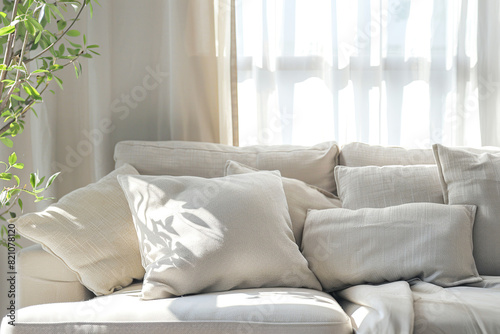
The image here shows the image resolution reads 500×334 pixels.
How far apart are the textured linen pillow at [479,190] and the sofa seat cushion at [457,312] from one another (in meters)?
0.33

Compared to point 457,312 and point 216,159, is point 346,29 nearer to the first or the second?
point 216,159

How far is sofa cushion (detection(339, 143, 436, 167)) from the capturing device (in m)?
2.21

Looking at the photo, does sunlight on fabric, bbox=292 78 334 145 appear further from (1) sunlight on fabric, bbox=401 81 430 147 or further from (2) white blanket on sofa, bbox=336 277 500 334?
(2) white blanket on sofa, bbox=336 277 500 334

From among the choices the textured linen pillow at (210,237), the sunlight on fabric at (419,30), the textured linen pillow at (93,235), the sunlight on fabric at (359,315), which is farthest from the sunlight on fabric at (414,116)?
the textured linen pillow at (93,235)

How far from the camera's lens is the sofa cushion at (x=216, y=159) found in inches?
83.2

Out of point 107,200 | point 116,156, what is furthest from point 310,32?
point 107,200

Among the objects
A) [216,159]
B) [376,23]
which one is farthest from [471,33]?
[216,159]

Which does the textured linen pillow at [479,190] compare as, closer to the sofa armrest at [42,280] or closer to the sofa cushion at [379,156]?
the sofa cushion at [379,156]

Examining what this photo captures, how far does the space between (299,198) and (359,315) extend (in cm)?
61

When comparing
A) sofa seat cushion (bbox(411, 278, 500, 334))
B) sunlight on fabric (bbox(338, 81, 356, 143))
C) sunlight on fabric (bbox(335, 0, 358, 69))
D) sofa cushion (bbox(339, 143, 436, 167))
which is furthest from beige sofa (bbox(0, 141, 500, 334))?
sunlight on fabric (bbox(335, 0, 358, 69))

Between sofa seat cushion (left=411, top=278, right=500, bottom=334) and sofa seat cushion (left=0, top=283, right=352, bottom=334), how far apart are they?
0.67ft

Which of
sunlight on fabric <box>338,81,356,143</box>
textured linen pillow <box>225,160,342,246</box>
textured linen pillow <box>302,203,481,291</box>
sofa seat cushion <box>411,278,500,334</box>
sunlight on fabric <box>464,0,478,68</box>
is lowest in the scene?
sofa seat cushion <box>411,278,500,334</box>

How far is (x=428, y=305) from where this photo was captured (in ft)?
4.83

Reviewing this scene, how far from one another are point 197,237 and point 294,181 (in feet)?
1.79
